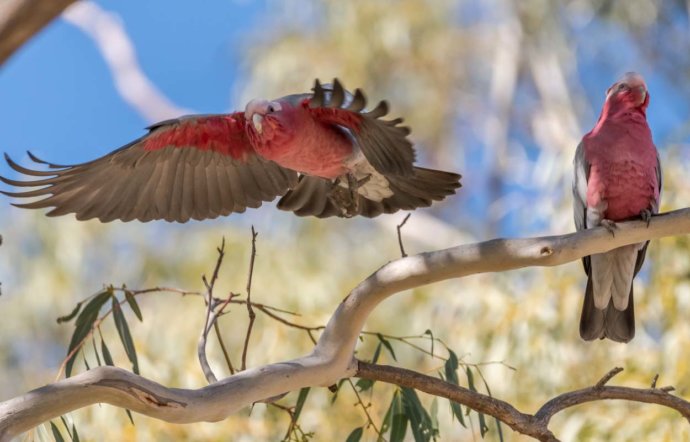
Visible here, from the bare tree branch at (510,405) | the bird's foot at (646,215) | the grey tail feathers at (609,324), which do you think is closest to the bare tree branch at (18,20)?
the bare tree branch at (510,405)

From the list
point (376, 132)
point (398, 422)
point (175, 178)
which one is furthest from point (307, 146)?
point (398, 422)

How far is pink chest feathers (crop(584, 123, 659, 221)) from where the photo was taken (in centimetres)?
346

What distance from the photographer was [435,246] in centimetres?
1341

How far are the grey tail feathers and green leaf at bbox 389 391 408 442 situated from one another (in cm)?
71

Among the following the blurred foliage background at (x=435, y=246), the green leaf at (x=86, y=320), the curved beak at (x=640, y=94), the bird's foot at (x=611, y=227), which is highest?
the blurred foliage background at (x=435, y=246)

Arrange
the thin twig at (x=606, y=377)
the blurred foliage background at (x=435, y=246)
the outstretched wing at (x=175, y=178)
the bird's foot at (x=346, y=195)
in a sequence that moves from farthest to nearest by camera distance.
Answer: the blurred foliage background at (x=435, y=246) < the bird's foot at (x=346, y=195) < the outstretched wing at (x=175, y=178) < the thin twig at (x=606, y=377)

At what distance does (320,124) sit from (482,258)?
Result: 1101 mm

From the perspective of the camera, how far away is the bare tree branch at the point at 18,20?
109 inches

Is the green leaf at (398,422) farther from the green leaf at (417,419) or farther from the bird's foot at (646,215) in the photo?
the bird's foot at (646,215)

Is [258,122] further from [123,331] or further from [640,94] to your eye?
[640,94]

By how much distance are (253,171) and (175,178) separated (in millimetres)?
302

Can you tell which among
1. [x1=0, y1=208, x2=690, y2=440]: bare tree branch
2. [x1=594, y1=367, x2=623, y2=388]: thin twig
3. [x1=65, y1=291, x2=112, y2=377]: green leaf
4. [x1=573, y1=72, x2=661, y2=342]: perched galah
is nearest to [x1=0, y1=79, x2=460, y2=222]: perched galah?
[x1=65, y1=291, x2=112, y2=377]: green leaf

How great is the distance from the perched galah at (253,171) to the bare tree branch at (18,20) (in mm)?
635

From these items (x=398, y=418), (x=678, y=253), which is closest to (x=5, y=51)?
(x=398, y=418)
